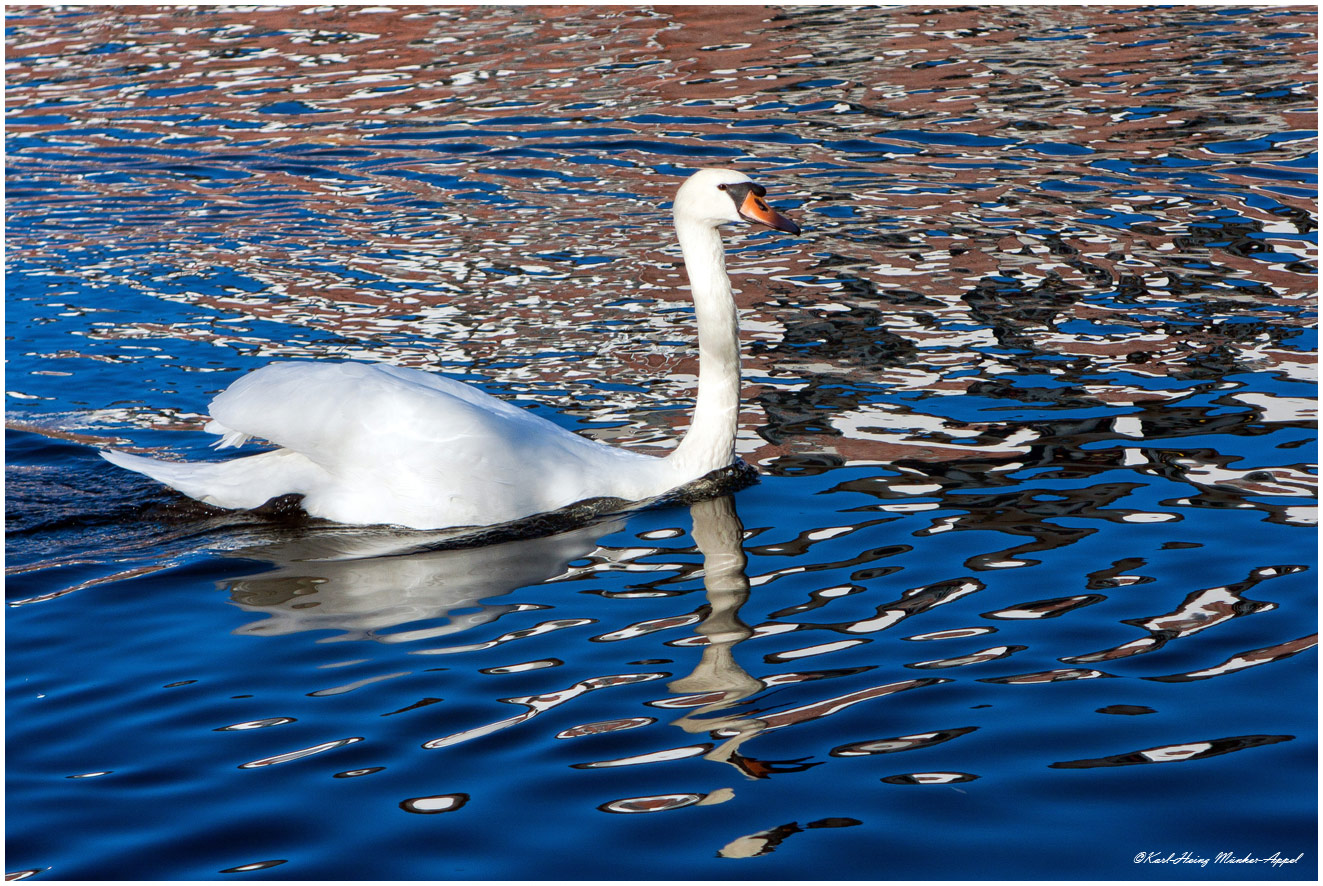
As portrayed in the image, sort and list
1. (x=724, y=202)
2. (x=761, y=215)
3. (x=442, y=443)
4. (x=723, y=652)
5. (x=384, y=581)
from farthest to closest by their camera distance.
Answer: (x=724, y=202)
(x=761, y=215)
(x=442, y=443)
(x=384, y=581)
(x=723, y=652)

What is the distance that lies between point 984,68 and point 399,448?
41.2ft

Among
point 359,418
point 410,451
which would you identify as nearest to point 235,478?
point 359,418

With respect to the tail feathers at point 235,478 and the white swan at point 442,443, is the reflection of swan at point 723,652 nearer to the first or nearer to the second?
the white swan at point 442,443

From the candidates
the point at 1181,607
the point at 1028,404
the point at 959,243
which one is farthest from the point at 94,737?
the point at 959,243

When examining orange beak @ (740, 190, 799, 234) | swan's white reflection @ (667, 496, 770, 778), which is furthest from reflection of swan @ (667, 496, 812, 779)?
orange beak @ (740, 190, 799, 234)

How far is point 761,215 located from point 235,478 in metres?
2.81

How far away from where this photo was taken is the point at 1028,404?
26.2 ft

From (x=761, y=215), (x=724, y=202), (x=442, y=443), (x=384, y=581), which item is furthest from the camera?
(x=724, y=202)

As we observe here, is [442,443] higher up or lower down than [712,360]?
lower down

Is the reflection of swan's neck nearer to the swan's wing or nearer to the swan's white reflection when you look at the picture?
the swan's white reflection

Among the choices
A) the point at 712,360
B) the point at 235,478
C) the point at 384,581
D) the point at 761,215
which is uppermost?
the point at 761,215

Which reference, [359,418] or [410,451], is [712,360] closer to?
[410,451]

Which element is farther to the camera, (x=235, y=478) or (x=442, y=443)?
(x=235, y=478)

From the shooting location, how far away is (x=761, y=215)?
22.6 feet
